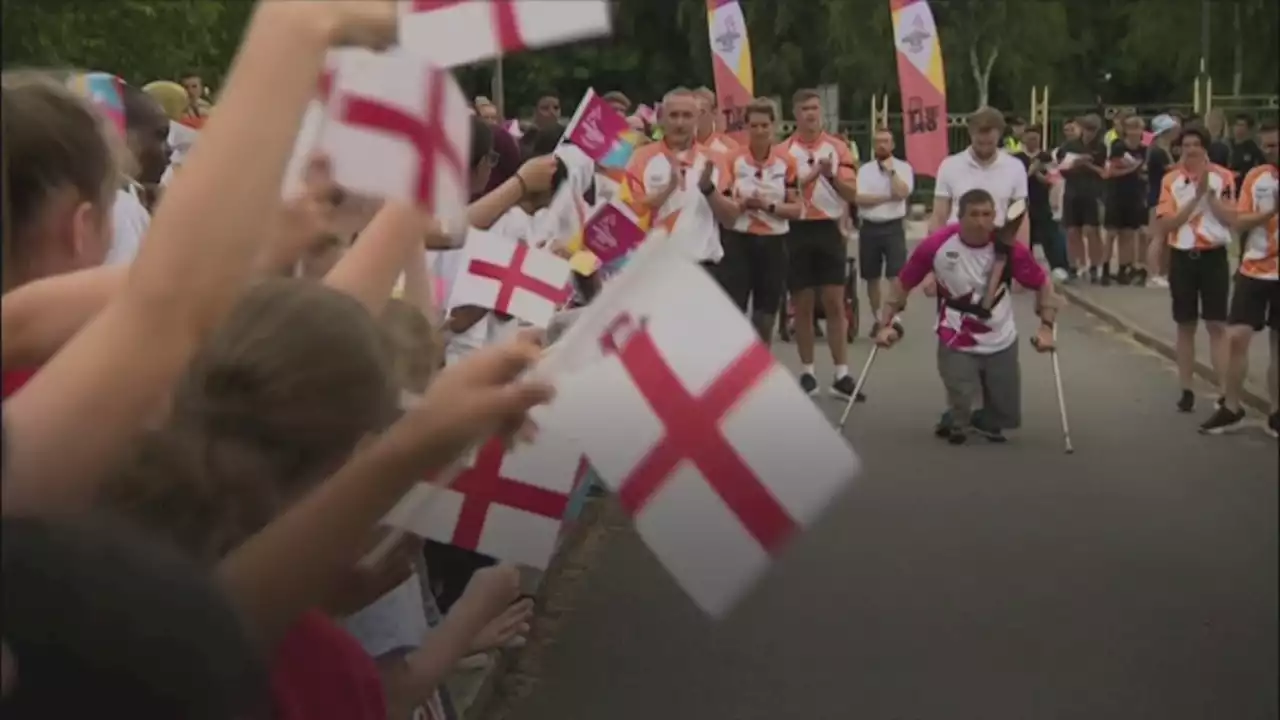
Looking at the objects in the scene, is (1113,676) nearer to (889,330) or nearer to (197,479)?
(889,330)

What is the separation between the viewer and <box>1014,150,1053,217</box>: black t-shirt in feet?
6.24

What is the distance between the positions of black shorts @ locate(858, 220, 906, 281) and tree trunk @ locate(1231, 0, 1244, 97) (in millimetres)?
730

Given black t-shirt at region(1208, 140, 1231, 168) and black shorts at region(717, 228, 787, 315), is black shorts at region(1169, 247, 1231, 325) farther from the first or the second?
black shorts at region(717, 228, 787, 315)

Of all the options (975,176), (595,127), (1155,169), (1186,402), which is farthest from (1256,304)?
(975,176)

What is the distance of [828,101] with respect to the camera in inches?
69.7

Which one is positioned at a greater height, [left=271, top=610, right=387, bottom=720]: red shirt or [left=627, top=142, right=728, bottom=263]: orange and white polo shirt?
[left=627, top=142, right=728, bottom=263]: orange and white polo shirt

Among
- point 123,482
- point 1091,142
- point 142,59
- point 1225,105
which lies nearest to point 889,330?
point 1091,142

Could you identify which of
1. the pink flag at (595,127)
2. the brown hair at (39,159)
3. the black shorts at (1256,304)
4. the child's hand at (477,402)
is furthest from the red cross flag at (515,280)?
the black shorts at (1256,304)

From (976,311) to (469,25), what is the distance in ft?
5.86

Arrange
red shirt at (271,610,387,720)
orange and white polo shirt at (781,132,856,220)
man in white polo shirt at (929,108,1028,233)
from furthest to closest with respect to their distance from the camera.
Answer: orange and white polo shirt at (781,132,856,220)
man in white polo shirt at (929,108,1028,233)
red shirt at (271,610,387,720)

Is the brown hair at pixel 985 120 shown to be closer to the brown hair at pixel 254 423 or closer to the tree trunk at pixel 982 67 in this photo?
the tree trunk at pixel 982 67

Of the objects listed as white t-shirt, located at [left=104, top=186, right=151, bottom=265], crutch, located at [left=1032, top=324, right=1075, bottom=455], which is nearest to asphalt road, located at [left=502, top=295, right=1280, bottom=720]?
crutch, located at [left=1032, top=324, right=1075, bottom=455]

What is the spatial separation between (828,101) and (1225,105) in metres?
0.40

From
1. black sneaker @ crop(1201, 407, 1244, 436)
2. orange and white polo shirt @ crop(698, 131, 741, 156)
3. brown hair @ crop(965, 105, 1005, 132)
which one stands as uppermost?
brown hair @ crop(965, 105, 1005, 132)
